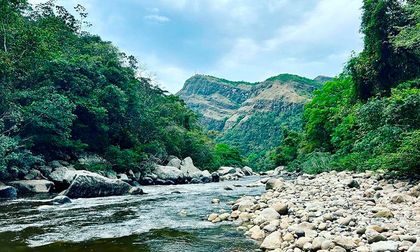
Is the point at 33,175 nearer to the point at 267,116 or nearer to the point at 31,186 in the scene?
the point at 31,186

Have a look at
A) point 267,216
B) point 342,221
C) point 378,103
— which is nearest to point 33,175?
point 267,216

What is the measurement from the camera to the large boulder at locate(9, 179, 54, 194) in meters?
16.7

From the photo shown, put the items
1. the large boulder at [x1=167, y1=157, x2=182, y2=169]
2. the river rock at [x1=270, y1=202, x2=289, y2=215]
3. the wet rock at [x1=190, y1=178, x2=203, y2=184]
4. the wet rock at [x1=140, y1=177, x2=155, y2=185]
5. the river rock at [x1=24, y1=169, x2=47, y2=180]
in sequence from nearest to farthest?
the river rock at [x1=270, y1=202, x2=289, y2=215] < the river rock at [x1=24, y1=169, x2=47, y2=180] < the wet rock at [x1=140, y1=177, x2=155, y2=185] < the wet rock at [x1=190, y1=178, x2=203, y2=184] < the large boulder at [x1=167, y1=157, x2=182, y2=169]

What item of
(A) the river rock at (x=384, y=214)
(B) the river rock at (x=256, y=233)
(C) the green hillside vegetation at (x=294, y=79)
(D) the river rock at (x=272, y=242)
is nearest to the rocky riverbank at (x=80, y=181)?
(B) the river rock at (x=256, y=233)

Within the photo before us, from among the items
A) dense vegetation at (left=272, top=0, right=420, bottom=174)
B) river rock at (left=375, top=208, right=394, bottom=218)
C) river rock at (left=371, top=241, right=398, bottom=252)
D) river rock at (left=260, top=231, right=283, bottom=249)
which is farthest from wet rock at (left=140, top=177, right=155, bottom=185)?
river rock at (left=371, top=241, right=398, bottom=252)

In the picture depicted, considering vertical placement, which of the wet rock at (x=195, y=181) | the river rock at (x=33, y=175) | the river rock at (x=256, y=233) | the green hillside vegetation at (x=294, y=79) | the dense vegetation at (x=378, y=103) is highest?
the green hillside vegetation at (x=294, y=79)

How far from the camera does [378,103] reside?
12961mm

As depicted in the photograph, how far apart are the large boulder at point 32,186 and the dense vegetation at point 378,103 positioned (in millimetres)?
14669

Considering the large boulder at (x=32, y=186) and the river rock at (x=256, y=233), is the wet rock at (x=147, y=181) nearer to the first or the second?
the large boulder at (x=32, y=186)

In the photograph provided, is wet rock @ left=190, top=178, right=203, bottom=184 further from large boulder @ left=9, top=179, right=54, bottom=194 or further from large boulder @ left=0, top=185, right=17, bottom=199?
large boulder @ left=0, top=185, right=17, bottom=199

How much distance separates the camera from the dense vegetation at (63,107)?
61.8 feet

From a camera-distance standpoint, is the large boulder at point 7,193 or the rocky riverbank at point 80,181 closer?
the large boulder at point 7,193

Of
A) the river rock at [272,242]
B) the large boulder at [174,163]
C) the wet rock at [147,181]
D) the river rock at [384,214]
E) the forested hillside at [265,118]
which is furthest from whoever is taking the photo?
the forested hillside at [265,118]

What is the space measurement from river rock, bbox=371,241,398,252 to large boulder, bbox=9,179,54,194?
1594 cm
